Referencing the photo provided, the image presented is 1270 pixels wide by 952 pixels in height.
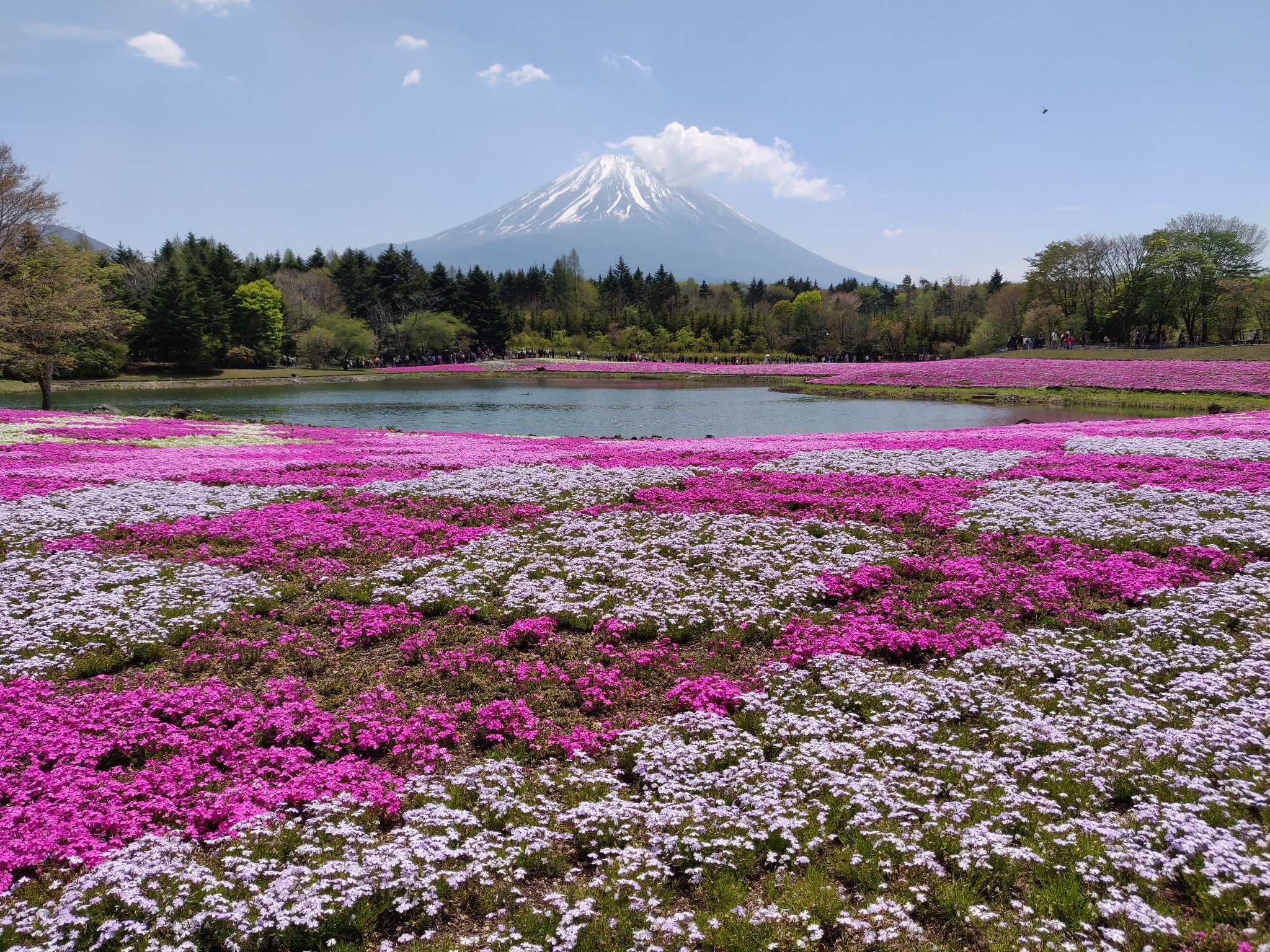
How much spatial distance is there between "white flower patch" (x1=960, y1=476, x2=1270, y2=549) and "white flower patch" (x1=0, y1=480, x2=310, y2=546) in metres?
18.0

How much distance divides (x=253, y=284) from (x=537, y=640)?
11455cm

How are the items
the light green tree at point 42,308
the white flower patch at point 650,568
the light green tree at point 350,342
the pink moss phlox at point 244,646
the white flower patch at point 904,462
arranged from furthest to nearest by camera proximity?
the light green tree at point 350,342 < the light green tree at point 42,308 < the white flower patch at point 904,462 < the white flower patch at point 650,568 < the pink moss phlox at point 244,646

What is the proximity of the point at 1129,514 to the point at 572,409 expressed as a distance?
1763 inches

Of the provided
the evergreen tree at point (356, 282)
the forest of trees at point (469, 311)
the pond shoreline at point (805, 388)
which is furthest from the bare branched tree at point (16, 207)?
the evergreen tree at point (356, 282)

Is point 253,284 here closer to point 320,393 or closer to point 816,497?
point 320,393

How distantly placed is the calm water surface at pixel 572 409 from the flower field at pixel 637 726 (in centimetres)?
2630

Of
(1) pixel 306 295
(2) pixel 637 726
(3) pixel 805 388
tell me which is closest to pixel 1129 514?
(2) pixel 637 726

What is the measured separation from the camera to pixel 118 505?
16953 mm

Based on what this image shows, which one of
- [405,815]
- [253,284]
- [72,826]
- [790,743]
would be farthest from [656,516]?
[253,284]

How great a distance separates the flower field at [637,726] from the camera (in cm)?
534

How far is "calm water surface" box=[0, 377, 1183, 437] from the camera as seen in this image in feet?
146

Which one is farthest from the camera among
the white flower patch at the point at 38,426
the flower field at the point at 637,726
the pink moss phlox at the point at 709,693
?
the white flower patch at the point at 38,426

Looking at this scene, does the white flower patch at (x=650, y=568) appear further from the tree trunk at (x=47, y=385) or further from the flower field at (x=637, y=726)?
the tree trunk at (x=47, y=385)

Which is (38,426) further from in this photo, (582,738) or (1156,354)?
(1156,354)
